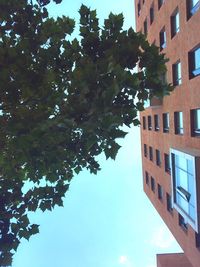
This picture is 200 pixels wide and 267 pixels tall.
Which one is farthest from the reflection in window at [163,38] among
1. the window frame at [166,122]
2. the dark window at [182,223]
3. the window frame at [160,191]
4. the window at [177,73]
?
the dark window at [182,223]

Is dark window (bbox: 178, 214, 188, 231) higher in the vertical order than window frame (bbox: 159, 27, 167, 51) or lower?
lower

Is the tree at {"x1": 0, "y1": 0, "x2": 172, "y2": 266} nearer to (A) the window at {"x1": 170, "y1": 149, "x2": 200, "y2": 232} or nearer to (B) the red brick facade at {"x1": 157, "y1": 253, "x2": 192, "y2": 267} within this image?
(A) the window at {"x1": 170, "y1": 149, "x2": 200, "y2": 232}

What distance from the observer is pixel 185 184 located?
2202 cm

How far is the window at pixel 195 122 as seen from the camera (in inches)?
834

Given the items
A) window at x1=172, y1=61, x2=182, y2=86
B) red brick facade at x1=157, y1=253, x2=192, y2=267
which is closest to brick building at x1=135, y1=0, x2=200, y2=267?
window at x1=172, y1=61, x2=182, y2=86

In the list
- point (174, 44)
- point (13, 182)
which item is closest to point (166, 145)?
point (174, 44)

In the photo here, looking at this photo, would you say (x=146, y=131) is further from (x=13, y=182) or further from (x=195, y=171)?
(x=13, y=182)

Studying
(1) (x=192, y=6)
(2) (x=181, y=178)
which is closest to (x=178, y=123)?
(2) (x=181, y=178)

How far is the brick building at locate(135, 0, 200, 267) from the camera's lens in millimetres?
20719

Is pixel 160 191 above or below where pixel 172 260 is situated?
above

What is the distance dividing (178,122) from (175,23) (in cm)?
587

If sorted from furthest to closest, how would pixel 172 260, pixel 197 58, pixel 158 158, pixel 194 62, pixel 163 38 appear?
pixel 172 260, pixel 158 158, pixel 163 38, pixel 194 62, pixel 197 58

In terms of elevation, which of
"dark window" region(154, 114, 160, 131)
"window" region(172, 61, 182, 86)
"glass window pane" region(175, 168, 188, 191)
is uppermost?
"window" region(172, 61, 182, 86)

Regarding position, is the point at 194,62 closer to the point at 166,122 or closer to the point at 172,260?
the point at 166,122
